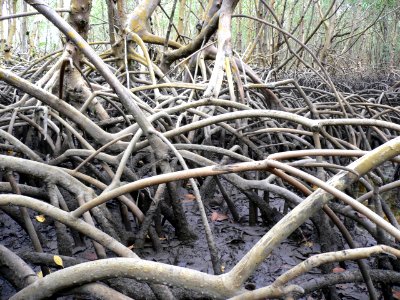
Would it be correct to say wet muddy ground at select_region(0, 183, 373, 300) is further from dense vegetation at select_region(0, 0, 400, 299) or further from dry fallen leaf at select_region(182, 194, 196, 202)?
dry fallen leaf at select_region(182, 194, 196, 202)

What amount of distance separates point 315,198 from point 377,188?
0.46 metres

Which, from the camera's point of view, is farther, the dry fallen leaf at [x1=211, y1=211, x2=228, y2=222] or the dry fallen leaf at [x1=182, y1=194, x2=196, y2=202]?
the dry fallen leaf at [x1=182, y1=194, x2=196, y2=202]

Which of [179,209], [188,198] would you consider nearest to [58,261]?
[179,209]

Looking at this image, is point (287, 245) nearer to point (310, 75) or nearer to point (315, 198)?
point (315, 198)

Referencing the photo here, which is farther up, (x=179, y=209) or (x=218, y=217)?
(x=179, y=209)

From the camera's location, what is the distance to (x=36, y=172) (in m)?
1.26

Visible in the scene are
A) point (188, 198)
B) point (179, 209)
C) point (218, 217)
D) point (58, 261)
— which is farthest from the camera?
point (188, 198)

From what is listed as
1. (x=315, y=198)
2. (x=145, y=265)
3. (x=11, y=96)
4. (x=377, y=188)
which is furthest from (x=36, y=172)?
(x=11, y=96)

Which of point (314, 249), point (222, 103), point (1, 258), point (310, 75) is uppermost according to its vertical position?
point (310, 75)

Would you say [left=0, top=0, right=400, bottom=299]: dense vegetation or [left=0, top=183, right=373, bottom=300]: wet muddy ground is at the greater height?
[left=0, top=0, right=400, bottom=299]: dense vegetation

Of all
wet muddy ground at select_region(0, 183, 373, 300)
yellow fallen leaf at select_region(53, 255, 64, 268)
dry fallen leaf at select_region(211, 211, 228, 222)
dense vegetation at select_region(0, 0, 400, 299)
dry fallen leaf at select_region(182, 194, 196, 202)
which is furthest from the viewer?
dry fallen leaf at select_region(182, 194, 196, 202)

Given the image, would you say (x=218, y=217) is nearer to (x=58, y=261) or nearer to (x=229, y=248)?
(x=229, y=248)

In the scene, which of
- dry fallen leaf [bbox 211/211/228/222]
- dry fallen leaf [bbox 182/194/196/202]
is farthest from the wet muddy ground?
dry fallen leaf [bbox 182/194/196/202]

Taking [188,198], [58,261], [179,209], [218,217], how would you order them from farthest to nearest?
[188,198]
[218,217]
[179,209]
[58,261]
